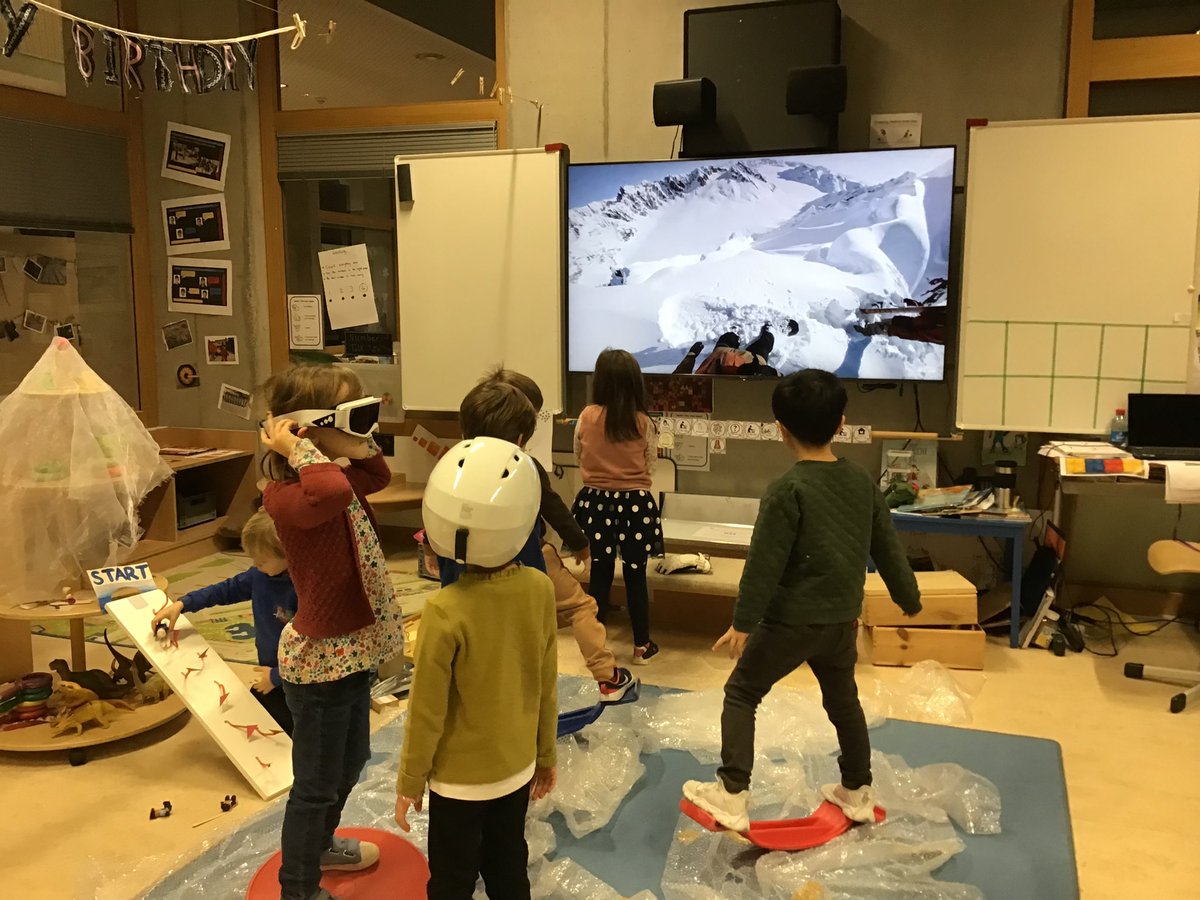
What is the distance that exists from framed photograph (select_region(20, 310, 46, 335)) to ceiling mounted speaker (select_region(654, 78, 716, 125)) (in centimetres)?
317

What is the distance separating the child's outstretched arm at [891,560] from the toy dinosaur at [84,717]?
2265 mm

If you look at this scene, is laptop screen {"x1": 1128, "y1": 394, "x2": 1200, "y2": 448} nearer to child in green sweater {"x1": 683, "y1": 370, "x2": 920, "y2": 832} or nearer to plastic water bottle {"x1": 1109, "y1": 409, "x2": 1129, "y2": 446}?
plastic water bottle {"x1": 1109, "y1": 409, "x2": 1129, "y2": 446}

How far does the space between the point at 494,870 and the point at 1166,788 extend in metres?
1.95

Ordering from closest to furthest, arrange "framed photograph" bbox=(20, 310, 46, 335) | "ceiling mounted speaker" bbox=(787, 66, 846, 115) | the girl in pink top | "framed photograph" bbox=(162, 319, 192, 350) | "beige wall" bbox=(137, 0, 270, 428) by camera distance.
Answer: the girl in pink top < "ceiling mounted speaker" bbox=(787, 66, 846, 115) < "framed photograph" bbox=(20, 310, 46, 335) < "beige wall" bbox=(137, 0, 270, 428) < "framed photograph" bbox=(162, 319, 192, 350)

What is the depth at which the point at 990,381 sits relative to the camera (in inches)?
148

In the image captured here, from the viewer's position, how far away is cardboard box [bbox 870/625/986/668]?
3.47 meters

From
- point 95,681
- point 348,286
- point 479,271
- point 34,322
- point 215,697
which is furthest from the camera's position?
point 348,286

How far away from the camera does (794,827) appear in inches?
90.9

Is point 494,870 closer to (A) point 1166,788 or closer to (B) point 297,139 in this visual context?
(A) point 1166,788

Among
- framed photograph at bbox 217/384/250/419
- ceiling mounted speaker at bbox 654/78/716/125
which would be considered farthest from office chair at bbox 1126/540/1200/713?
framed photograph at bbox 217/384/250/419

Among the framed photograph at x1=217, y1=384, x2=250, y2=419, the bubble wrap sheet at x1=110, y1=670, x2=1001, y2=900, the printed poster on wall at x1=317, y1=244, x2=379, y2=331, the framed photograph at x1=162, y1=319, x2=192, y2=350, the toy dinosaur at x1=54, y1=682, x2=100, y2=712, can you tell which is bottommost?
the bubble wrap sheet at x1=110, y1=670, x2=1001, y2=900

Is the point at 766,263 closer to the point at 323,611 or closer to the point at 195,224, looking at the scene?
the point at 323,611

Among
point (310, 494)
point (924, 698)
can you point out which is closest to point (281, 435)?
point (310, 494)

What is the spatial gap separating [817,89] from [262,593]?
8.99ft
